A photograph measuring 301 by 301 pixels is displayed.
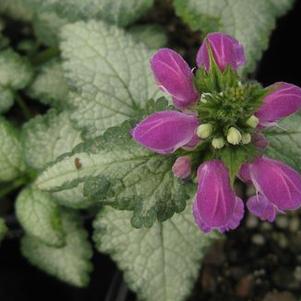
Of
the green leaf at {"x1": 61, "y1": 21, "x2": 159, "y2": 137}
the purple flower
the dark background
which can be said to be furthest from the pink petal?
the dark background

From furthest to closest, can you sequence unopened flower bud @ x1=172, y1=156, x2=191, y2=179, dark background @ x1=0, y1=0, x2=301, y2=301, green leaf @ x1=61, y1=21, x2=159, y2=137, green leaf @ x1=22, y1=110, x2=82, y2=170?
dark background @ x1=0, y1=0, x2=301, y2=301
green leaf @ x1=22, y1=110, x2=82, y2=170
green leaf @ x1=61, y1=21, x2=159, y2=137
unopened flower bud @ x1=172, y1=156, x2=191, y2=179

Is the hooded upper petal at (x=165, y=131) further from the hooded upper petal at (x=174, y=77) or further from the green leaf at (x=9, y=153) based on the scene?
the green leaf at (x=9, y=153)

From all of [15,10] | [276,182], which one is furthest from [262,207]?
[15,10]

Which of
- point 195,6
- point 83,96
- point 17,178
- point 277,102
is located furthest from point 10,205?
point 277,102

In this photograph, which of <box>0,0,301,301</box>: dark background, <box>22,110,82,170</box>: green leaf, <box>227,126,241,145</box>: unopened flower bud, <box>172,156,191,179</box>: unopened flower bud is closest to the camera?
<box>227,126,241,145</box>: unopened flower bud

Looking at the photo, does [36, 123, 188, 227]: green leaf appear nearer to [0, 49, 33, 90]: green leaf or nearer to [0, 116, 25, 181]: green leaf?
[0, 116, 25, 181]: green leaf

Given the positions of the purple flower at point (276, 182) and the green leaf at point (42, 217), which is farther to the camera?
the green leaf at point (42, 217)

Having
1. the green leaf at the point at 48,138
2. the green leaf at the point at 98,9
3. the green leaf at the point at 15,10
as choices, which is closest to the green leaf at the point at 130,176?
the green leaf at the point at 48,138
